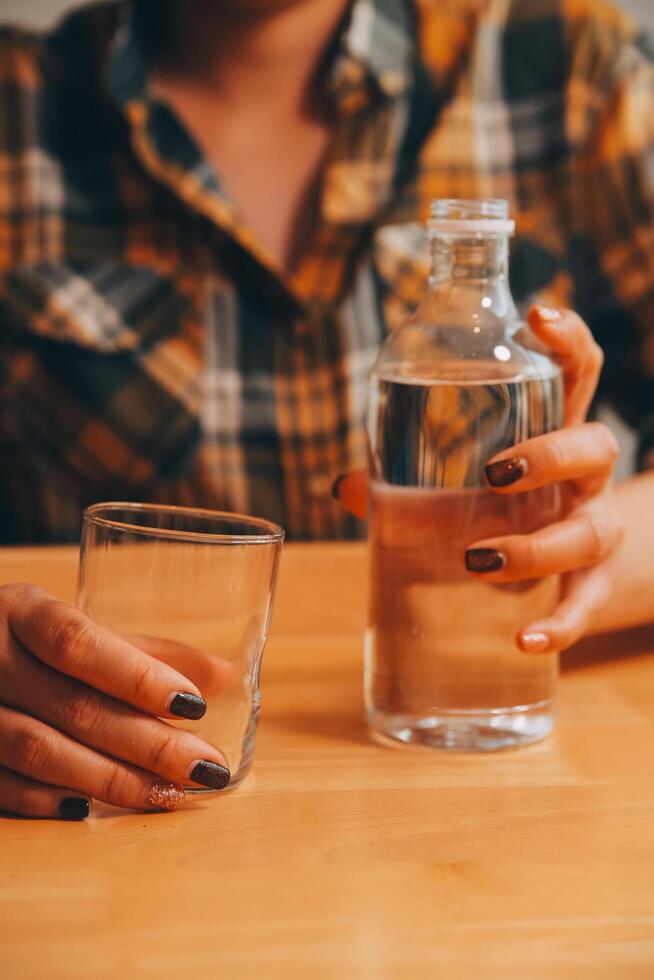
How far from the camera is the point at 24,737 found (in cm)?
50

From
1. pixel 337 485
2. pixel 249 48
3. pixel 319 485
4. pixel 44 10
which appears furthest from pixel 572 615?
pixel 44 10

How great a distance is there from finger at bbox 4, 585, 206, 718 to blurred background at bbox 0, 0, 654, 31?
1.76 meters

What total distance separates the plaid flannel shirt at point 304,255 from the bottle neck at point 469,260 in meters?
0.59

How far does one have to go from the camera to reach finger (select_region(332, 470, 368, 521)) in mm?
678

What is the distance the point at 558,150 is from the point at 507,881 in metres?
0.99

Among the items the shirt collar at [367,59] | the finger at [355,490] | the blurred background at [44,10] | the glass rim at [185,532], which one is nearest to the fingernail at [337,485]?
the finger at [355,490]

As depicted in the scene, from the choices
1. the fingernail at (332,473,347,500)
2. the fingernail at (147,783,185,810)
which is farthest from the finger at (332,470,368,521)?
the fingernail at (147,783,185,810)

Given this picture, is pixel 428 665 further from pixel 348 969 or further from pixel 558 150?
pixel 558 150

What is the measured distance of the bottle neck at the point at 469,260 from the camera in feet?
1.94

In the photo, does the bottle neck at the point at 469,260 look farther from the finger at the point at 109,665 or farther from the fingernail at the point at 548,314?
the finger at the point at 109,665

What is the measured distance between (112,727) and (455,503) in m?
0.21

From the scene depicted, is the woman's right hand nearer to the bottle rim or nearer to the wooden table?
the wooden table

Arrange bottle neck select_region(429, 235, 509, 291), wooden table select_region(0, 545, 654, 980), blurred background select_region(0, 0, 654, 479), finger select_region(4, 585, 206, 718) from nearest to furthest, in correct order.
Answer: wooden table select_region(0, 545, 654, 980)
finger select_region(4, 585, 206, 718)
bottle neck select_region(429, 235, 509, 291)
blurred background select_region(0, 0, 654, 479)

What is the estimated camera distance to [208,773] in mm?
501
